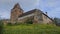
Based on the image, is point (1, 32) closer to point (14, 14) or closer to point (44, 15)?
point (44, 15)

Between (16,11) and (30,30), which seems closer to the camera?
(30,30)

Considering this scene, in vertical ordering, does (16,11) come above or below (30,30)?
above

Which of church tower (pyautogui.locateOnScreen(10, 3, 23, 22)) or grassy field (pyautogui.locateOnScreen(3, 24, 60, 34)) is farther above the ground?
church tower (pyautogui.locateOnScreen(10, 3, 23, 22))

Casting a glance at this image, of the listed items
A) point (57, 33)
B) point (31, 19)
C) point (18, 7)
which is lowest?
point (57, 33)

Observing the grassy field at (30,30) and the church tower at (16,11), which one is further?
the church tower at (16,11)

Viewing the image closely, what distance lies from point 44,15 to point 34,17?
2.31m

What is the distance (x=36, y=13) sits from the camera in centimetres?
4119

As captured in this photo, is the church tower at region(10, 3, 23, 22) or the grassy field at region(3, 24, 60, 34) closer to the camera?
the grassy field at region(3, 24, 60, 34)

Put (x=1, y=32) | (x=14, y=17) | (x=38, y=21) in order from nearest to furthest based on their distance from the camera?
(x=1, y=32) < (x=38, y=21) < (x=14, y=17)

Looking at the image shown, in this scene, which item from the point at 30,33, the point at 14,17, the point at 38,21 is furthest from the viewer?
the point at 14,17

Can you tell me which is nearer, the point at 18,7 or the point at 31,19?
the point at 31,19

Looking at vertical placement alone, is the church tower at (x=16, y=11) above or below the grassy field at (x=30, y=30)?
above

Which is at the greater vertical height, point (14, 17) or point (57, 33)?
point (14, 17)

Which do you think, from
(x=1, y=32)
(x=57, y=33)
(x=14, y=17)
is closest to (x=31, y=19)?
(x=14, y=17)
